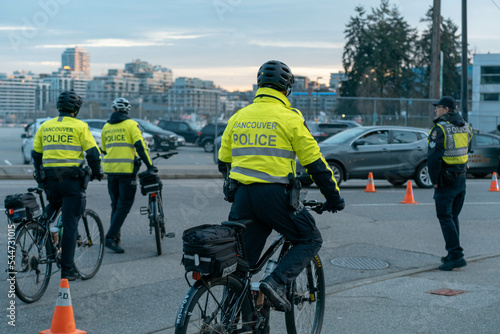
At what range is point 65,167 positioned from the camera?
6246 millimetres

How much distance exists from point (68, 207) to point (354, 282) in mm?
2916

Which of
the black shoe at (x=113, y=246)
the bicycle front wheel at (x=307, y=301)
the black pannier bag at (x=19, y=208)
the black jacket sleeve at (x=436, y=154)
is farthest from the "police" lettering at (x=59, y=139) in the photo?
the black jacket sleeve at (x=436, y=154)

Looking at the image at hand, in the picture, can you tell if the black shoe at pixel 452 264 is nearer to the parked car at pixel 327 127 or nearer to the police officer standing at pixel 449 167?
the police officer standing at pixel 449 167

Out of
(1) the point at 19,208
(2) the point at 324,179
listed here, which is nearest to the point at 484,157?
(1) the point at 19,208

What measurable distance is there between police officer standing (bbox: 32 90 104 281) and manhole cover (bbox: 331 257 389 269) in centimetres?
306

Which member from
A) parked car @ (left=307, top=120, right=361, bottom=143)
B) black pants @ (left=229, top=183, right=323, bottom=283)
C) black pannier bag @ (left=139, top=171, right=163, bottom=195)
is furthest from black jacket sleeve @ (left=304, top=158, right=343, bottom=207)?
parked car @ (left=307, top=120, right=361, bottom=143)

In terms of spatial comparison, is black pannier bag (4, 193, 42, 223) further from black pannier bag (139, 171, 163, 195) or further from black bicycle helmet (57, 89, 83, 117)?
black pannier bag (139, 171, 163, 195)

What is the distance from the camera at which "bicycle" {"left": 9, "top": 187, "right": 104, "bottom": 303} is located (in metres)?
5.78

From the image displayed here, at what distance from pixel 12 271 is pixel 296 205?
2.85 metres

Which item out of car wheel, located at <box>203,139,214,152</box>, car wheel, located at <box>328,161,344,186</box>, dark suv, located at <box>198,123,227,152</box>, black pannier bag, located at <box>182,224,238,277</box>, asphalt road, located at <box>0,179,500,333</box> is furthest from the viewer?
dark suv, located at <box>198,123,227,152</box>

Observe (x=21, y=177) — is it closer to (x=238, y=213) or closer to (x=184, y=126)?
(x=238, y=213)

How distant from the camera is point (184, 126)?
34750 millimetres

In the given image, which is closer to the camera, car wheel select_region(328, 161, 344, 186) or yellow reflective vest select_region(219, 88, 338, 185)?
yellow reflective vest select_region(219, 88, 338, 185)

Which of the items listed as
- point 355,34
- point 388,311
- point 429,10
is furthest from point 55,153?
point 429,10
